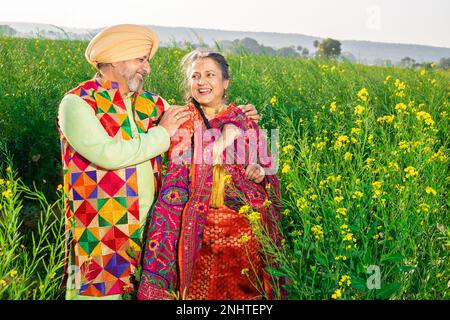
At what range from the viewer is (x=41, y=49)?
881 cm

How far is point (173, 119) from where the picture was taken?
8.43 ft

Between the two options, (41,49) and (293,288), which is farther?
(41,49)

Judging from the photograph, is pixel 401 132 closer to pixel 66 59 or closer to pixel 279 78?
pixel 279 78

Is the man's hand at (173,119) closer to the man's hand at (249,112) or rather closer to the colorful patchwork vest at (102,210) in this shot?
the colorful patchwork vest at (102,210)

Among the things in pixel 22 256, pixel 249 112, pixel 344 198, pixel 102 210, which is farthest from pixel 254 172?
pixel 22 256

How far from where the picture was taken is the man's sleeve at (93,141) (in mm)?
2391

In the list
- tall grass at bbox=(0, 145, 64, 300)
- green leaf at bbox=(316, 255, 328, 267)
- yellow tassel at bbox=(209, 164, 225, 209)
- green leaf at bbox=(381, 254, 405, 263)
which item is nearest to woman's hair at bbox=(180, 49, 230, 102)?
yellow tassel at bbox=(209, 164, 225, 209)

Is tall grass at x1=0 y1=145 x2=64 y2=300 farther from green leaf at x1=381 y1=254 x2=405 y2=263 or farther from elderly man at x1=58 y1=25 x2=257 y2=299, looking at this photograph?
green leaf at x1=381 y1=254 x2=405 y2=263

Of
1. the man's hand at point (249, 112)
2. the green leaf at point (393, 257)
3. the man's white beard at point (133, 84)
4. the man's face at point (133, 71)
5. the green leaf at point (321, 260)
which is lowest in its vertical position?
the green leaf at point (321, 260)

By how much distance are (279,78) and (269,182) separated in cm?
345

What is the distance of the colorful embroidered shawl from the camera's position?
2574mm

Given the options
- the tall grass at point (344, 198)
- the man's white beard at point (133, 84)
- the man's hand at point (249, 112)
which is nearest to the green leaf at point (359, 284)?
the tall grass at point (344, 198)

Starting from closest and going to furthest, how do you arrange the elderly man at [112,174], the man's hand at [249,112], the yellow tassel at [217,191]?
the elderly man at [112,174] → the yellow tassel at [217,191] → the man's hand at [249,112]

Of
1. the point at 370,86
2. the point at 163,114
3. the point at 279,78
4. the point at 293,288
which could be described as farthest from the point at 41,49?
the point at 293,288
